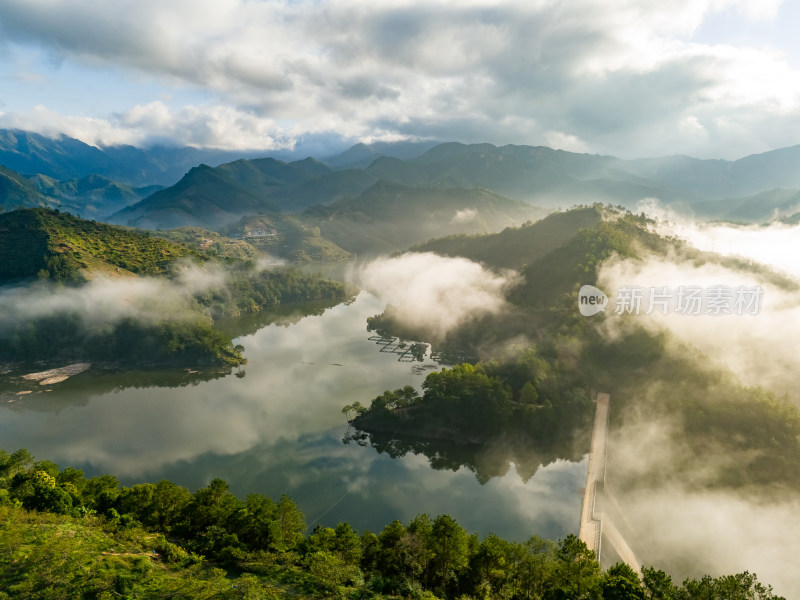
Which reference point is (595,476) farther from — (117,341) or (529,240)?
(117,341)

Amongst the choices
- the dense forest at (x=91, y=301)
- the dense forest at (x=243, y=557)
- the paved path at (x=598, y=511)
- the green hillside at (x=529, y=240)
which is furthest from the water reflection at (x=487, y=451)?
the green hillside at (x=529, y=240)

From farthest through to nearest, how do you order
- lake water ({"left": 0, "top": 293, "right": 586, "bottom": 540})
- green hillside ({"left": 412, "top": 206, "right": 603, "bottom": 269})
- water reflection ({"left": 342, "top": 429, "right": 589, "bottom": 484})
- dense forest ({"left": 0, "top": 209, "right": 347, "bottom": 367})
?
green hillside ({"left": 412, "top": 206, "right": 603, "bottom": 269}) < dense forest ({"left": 0, "top": 209, "right": 347, "bottom": 367}) < water reflection ({"left": 342, "top": 429, "right": 589, "bottom": 484}) < lake water ({"left": 0, "top": 293, "right": 586, "bottom": 540})

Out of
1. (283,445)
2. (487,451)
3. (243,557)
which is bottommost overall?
(487,451)

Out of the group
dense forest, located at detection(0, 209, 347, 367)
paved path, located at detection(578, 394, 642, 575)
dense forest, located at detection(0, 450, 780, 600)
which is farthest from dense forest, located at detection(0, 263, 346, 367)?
paved path, located at detection(578, 394, 642, 575)

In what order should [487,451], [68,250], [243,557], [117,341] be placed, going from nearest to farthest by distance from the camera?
[243,557], [487,451], [117,341], [68,250]

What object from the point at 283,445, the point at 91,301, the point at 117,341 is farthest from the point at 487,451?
the point at 91,301

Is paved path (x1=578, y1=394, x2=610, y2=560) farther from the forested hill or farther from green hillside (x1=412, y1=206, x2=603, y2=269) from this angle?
the forested hill

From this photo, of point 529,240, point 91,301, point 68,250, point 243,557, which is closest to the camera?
point 243,557
